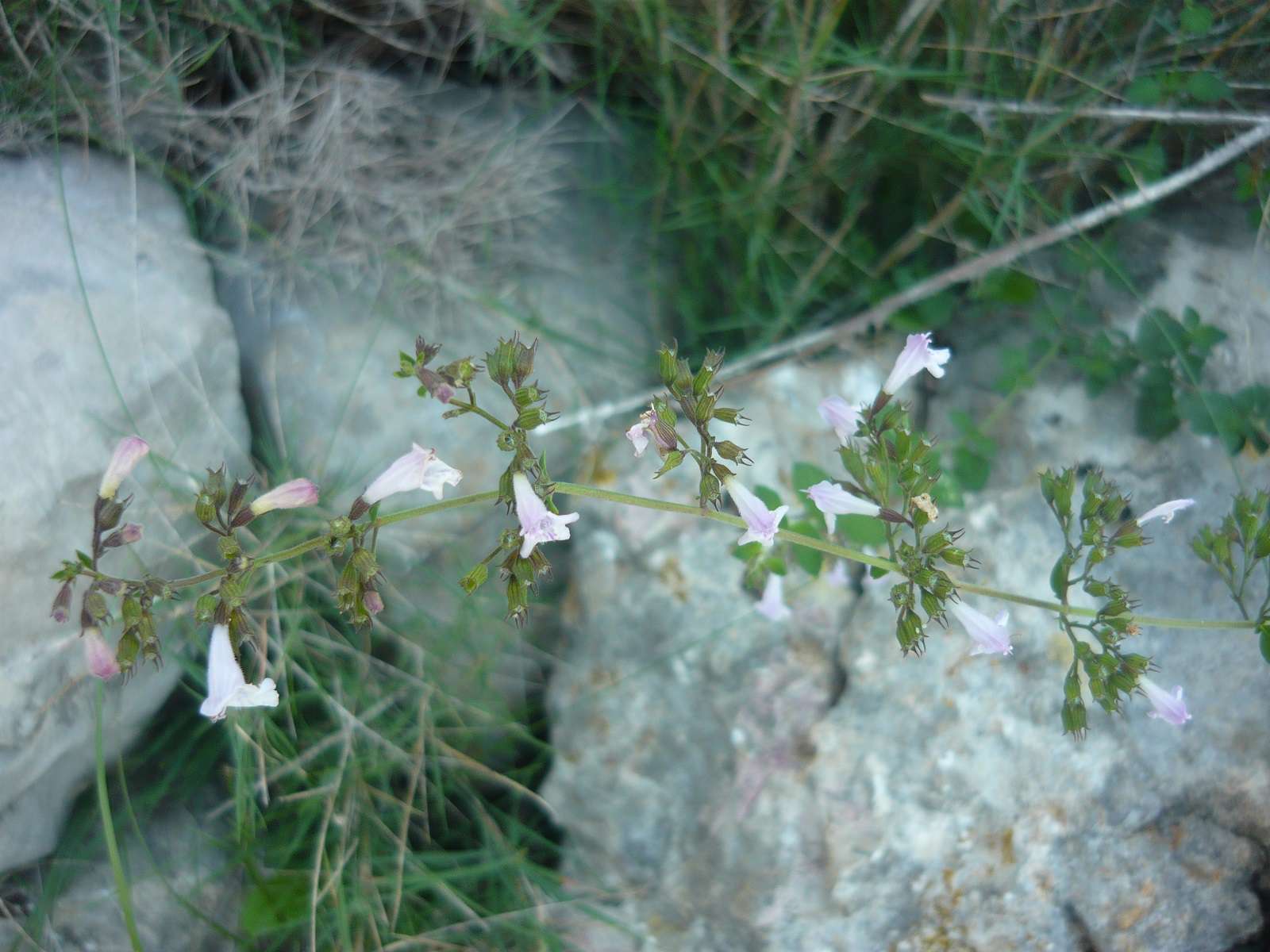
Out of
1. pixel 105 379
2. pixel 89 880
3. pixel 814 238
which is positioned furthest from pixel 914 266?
pixel 89 880

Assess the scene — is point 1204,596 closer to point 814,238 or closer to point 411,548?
point 814,238

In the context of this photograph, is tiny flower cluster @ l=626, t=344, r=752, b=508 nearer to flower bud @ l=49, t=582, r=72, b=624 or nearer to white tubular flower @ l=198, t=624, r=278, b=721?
white tubular flower @ l=198, t=624, r=278, b=721

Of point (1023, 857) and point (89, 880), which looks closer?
point (1023, 857)

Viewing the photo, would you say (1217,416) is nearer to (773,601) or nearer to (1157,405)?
(1157,405)

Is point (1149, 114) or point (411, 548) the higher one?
point (1149, 114)

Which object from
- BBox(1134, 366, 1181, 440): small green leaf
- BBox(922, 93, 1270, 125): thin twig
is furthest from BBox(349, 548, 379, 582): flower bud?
BBox(1134, 366, 1181, 440): small green leaf

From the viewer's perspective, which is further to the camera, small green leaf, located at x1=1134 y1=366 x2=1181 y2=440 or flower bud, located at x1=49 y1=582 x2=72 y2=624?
small green leaf, located at x1=1134 y1=366 x2=1181 y2=440

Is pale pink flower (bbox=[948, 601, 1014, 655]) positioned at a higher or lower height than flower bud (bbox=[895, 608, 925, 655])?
lower
